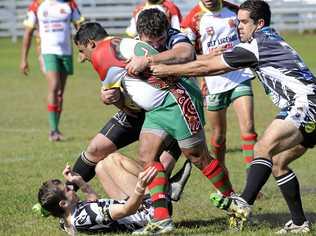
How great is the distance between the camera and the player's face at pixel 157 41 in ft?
25.2

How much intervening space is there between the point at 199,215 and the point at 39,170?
3251 mm

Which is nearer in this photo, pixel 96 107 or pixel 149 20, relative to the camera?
pixel 149 20

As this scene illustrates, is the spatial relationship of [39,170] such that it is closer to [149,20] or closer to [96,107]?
[149,20]

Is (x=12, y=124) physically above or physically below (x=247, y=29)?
below

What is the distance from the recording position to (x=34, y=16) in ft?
50.6

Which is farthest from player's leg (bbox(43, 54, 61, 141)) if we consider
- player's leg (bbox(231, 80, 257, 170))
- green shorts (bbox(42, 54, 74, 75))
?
player's leg (bbox(231, 80, 257, 170))

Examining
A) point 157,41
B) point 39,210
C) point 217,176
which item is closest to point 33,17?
point 39,210

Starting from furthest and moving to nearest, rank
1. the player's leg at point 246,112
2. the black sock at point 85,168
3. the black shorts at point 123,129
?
1. the player's leg at point 246,112
2. the black sock at point 85,168
3. the black shorts at point 123,129

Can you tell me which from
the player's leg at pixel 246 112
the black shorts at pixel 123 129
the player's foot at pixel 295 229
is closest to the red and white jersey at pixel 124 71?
the black shorts at pixel 123 129

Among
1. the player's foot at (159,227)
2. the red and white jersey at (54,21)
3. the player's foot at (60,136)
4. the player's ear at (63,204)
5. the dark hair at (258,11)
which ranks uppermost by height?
the dark hair at (258,11)

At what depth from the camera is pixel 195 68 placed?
7.31 meters

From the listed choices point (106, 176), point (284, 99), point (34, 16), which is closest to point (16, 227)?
point (106, 176)

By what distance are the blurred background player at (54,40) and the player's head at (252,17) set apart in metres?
7.29

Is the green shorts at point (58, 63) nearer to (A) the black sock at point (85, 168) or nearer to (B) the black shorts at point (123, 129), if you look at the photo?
(A) the black sock at point (85, 168)
